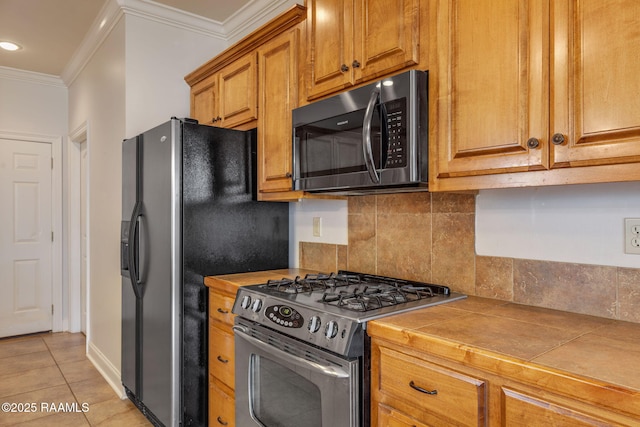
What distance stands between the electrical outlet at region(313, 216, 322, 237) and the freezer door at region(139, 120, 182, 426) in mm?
778

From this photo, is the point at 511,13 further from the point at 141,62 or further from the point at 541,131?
the point at 141,62

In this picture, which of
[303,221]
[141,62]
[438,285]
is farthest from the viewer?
[141,62]

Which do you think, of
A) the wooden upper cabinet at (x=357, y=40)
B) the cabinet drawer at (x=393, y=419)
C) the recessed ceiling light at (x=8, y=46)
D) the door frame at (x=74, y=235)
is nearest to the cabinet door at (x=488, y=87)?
the wooden upper cabinet at (x=357, y=40)

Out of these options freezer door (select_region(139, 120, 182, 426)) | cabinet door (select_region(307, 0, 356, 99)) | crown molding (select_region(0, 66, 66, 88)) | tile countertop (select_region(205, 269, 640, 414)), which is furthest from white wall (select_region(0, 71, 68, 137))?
tile countertop (select_region(205, 269, 640, 414))

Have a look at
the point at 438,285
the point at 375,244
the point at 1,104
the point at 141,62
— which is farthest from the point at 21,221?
the point at 438,285

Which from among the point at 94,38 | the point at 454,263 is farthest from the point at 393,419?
the point at 94,38

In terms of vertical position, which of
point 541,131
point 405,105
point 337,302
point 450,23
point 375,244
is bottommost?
point 337,302

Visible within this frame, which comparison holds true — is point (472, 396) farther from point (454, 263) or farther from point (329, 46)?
point (329, 46)

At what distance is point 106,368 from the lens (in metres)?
3.27

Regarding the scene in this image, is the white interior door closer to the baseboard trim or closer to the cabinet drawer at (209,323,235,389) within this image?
the baseboard trim

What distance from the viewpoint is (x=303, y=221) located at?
8.61ft

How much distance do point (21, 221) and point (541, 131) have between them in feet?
15.9

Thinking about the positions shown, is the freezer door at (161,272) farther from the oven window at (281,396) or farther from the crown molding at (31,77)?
the crown molding at (31,77)

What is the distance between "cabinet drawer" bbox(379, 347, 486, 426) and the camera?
3.51 feet
